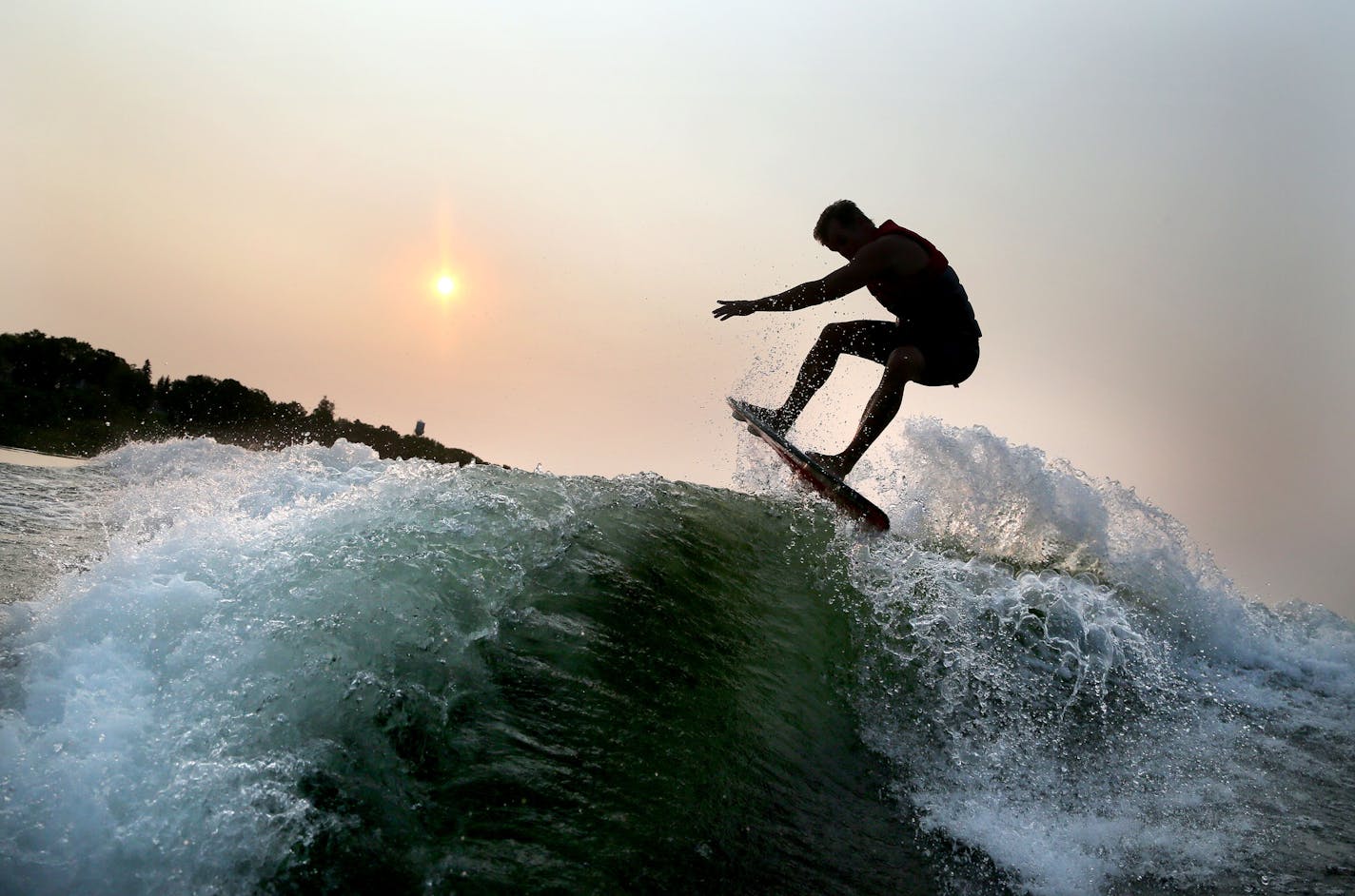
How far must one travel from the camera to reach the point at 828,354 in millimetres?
6277

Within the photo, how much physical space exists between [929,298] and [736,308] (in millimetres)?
1481

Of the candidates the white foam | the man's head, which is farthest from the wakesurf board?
the man's head

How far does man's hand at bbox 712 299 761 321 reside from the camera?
5.36 meters

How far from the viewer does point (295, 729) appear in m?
2.22

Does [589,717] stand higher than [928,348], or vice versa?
[928,348]

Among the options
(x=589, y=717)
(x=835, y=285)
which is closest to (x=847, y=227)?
(x=835, y=285)

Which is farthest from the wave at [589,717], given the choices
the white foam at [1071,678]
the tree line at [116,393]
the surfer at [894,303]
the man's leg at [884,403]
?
the tree line at [116,393]

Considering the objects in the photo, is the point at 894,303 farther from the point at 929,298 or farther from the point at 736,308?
the point at 736,308

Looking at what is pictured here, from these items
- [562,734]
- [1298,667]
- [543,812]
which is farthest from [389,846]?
[1298,667]

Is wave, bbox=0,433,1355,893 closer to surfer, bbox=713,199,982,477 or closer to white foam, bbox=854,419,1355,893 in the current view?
white foam, bbox=854,419,1355,893

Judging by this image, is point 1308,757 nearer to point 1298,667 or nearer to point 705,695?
point 1298,667

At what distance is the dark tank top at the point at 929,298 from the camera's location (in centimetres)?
555

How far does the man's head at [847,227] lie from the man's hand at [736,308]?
87cm

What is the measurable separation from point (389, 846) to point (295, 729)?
0.47 metres
